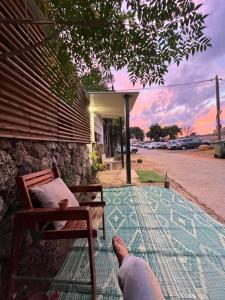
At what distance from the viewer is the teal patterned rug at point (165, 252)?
10.0 ft

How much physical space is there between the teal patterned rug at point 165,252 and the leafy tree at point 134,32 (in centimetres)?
191

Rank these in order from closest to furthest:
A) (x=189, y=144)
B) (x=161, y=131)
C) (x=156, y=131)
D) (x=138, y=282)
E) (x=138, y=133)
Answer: (x=138, y=282) < (x=189, y=144) < (x=161, y=131) < (x=156, y=131) < (x=138, y=133)

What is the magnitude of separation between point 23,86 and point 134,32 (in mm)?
1896

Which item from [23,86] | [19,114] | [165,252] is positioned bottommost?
[165,252]

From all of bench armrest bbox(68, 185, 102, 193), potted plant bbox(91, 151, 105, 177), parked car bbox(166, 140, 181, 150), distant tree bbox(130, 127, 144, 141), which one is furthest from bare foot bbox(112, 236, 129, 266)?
distant tree bbox(130, 127, 144, 141)

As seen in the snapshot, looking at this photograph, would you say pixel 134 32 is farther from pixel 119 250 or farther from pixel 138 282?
pixel 119 250

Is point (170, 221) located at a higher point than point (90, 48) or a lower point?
lower

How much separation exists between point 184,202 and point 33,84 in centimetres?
417

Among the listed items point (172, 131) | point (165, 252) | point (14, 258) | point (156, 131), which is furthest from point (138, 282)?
point (156, 131)

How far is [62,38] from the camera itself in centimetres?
257

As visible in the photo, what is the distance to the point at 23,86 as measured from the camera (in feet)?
12.5

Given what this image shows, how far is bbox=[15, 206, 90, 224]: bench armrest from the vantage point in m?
2.83

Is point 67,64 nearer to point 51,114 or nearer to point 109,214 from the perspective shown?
point 51,114

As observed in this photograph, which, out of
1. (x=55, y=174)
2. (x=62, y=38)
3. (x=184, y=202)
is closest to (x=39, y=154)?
(x=55, y=174)
